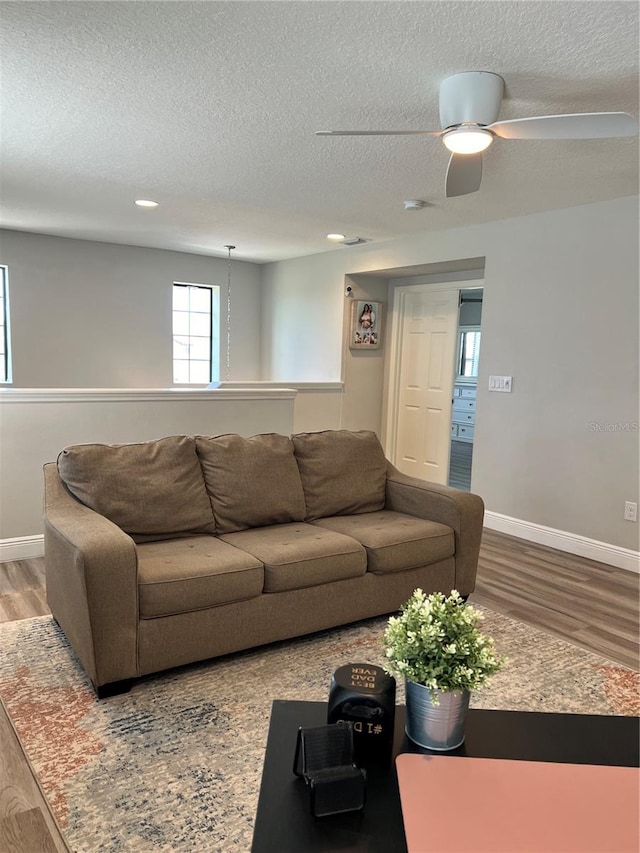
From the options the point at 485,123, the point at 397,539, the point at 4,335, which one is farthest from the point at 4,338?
the point at 485,123

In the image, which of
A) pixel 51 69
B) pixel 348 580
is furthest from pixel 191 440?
pixel 51 69

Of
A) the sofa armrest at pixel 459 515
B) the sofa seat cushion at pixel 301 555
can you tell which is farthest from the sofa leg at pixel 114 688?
the sofa armrest at pixel 459 515

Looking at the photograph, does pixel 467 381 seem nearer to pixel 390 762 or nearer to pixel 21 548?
pixel 21 548

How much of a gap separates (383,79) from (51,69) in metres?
1.29

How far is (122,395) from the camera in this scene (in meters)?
4.15

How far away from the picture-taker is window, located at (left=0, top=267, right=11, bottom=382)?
5.95 metres

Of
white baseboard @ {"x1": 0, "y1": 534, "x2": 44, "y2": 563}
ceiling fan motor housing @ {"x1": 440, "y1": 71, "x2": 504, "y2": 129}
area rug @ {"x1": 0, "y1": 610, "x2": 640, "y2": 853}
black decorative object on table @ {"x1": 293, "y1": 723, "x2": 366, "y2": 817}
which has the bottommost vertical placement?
area rug @ {"x1": 0, "y1": 610, "x2": 640, "y2": 853}

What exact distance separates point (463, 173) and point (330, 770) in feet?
7.83

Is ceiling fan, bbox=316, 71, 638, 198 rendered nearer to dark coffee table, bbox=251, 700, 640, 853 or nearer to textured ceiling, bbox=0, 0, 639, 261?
textured ceiling, bbox=0, 0, 639, 261

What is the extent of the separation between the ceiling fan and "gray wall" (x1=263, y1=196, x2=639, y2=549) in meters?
1.94

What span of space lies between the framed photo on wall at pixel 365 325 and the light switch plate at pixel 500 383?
6.33ft

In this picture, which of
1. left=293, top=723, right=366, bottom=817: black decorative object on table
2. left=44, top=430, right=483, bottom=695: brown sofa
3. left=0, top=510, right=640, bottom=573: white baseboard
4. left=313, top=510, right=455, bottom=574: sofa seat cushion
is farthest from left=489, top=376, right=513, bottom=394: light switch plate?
left=293, top=723, right=366, bottom=817: black decorative object on table

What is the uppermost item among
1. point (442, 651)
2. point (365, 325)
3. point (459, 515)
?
point (365, 325)

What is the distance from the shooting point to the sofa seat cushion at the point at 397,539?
289 cm
